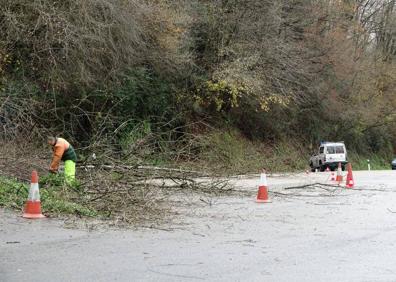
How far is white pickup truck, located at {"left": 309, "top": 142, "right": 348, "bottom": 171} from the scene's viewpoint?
3719 cm

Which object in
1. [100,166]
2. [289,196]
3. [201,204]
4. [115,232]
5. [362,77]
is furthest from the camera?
[362,77]

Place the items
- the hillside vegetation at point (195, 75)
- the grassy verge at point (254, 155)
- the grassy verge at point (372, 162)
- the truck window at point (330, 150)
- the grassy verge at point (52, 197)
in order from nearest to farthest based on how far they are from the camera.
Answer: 1. the grassy verge at point (52, 197)
2. the hillside vegetation at point (195, 75)
3. the grassy verge at point (254, 155)
4. the truck window at point (330, 150)
5. the grassy verge at point (372, 162)

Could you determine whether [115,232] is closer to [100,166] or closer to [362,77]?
[100,166]

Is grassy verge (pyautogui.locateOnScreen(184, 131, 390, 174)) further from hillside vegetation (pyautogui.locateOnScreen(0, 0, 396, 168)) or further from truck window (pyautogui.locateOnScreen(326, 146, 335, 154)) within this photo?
truck window (pyautogui.locateOnScreen(326, 146, 335, 154))

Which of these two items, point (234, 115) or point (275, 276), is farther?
point (234, 115)

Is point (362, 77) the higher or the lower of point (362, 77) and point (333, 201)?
the higher

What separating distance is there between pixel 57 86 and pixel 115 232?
44.4ft

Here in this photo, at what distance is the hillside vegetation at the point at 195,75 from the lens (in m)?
19.2

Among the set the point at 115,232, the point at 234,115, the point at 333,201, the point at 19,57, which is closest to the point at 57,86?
the point at 19,57

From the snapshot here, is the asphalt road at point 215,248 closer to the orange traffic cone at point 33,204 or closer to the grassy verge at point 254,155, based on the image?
the orange traffic cone at point 33,204

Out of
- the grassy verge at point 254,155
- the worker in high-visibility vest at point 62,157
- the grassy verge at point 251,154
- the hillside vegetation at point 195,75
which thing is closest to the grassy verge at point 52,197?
the worker in high-visibility vest at point 62,157

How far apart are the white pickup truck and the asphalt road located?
25.3 meters

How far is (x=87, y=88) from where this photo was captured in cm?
2316

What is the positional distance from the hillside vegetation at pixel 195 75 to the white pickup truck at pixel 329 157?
72.2 inches
